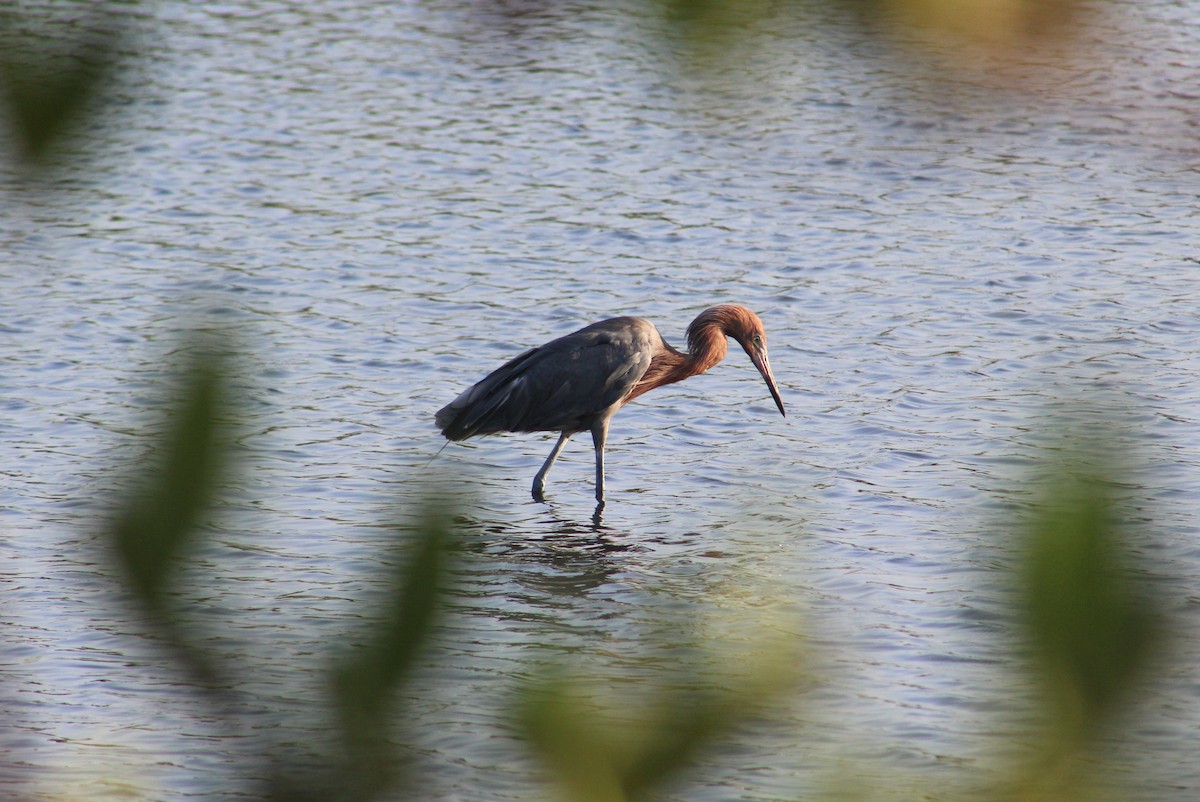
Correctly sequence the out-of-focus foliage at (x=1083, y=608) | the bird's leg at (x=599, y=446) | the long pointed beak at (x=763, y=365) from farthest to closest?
1. the long pointed beak at (x=763, y=365)
2. the bird's leg at (x=599, y=446)
3. the out-of-focus foliage at (x=1083, y=608)

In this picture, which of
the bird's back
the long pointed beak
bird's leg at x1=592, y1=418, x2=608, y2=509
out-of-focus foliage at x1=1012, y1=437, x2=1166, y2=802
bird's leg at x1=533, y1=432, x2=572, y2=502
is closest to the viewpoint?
out-of-focus foliage at x1=1012, y1=437, x2=1166, y2=802

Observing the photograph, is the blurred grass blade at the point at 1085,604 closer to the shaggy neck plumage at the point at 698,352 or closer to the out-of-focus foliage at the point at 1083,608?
the out-of-focus foliage at the point at 1083,608

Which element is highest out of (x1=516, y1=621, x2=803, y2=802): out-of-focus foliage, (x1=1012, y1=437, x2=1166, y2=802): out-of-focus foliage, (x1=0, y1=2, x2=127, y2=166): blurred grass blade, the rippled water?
(x1=0, y1=2, x2=127, y2=166): blurred grass blade

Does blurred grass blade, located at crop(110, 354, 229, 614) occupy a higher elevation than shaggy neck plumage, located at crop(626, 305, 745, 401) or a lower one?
higher

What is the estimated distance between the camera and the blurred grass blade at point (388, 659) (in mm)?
1256

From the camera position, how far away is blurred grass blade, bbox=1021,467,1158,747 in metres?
1.12

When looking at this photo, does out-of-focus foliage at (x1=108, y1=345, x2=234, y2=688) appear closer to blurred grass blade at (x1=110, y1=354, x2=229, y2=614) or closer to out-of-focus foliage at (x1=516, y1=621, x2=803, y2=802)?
blurred grass blade at (x1=110, y1=354, x2=229, y2=614)

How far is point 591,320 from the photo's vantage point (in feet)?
42.3

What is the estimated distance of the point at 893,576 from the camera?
8023mm

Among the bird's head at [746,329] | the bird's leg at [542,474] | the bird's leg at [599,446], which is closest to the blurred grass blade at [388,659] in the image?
the bird's leg at [599,446]

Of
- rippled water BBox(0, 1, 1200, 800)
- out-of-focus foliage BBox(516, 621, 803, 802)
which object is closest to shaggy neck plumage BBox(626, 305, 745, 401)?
rippled water BBox(0, 1, 1200, 800)

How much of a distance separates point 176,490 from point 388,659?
0.83 feet

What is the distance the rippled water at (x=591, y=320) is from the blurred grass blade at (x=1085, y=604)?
4 cm

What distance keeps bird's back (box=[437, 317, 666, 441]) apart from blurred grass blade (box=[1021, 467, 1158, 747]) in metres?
7.79
